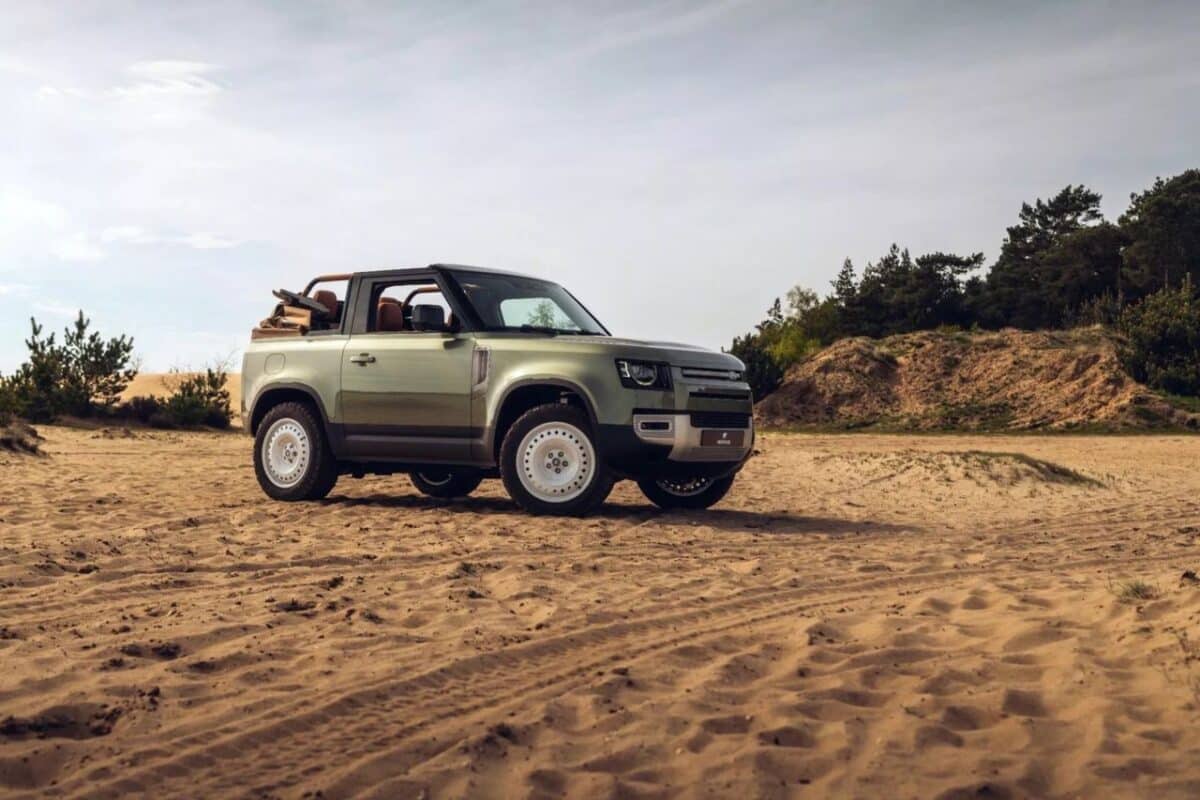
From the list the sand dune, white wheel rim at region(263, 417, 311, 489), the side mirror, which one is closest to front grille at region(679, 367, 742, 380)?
the side mirror

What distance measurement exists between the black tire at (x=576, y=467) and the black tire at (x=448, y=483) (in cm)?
231

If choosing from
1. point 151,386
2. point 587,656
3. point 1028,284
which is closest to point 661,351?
point 587,656

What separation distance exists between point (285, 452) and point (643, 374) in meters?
3.86

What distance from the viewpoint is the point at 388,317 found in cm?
1159

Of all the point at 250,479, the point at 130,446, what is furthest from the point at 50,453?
the point at 250,479

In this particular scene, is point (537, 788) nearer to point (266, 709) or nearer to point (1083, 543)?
point (266, 709)

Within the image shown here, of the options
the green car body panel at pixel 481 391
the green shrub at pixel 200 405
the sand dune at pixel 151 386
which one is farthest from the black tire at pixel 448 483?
→ the sand dune at pixel 151 386

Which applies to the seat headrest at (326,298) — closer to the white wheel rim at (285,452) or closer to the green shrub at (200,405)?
the white wheel rim at (285,452)

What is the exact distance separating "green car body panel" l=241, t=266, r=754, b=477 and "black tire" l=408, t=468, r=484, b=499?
1366 millimetres

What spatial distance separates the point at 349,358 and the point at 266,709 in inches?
273

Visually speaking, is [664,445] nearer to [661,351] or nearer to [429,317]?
[661,351]

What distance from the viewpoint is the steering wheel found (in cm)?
1198

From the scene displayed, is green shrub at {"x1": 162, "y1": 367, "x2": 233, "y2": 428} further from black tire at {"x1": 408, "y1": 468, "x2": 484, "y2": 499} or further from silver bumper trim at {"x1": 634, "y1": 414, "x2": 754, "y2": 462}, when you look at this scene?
silver bumper trim at {"x1": 634, "y1": 414, "x2": 754, "y2": 462}

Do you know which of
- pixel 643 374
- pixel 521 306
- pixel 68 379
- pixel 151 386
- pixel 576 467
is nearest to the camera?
pixel 643 374
